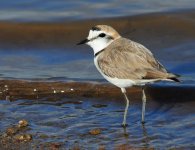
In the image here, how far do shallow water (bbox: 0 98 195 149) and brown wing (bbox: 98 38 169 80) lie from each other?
22.4 inches

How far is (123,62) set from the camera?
682cm

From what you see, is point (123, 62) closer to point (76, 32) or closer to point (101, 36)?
point (101, 36)

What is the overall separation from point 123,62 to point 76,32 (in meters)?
3.97

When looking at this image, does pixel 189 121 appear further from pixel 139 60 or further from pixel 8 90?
pixel 8 90

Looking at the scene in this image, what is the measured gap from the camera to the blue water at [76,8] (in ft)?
36.3

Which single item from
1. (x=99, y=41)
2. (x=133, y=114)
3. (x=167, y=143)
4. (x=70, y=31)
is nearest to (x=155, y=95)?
(x=133, y=114)

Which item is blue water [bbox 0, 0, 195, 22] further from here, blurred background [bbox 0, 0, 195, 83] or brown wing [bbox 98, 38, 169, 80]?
brown wing [bbox 98, 38, 169, 80]

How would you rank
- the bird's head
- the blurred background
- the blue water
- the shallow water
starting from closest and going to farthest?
the shallow water < the bird's head < the blurred background < the blue water

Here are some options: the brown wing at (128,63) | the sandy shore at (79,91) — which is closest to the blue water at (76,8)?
the sandy shore at (79,91)

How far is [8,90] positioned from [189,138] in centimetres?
286

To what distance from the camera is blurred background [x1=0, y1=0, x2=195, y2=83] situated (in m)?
9.11

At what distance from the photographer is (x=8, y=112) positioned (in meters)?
7.43

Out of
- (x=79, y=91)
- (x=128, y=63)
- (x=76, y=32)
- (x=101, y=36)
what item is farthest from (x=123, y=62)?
(x=76, y=32)

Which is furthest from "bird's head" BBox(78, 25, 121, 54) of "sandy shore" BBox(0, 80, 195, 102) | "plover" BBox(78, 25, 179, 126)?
"sandy shore" BBox(0, 80, 195, 102)
